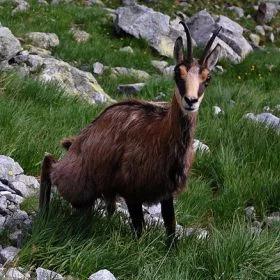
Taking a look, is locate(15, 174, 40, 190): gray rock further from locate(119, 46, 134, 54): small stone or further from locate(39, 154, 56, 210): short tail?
locate(119, 46, 134, 54): small stone

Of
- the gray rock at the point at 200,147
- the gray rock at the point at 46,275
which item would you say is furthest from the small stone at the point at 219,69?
the gray rock at the point at 46,275

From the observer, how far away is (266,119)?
328 inches

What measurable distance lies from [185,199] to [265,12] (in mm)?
15699

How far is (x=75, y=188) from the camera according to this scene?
4.90 metres

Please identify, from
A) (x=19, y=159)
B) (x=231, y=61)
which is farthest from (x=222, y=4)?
(x=19, y=159)

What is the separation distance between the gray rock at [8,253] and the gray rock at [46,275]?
9.6 inches

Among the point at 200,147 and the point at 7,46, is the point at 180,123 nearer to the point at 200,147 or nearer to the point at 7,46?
the point at 200,147

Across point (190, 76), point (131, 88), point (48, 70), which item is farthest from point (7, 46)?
point (190, 76)

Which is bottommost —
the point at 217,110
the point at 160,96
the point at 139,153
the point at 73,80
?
the point at 160,96

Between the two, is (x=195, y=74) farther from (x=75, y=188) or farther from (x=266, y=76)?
(x=266, y=76)

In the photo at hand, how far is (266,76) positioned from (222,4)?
8644mm

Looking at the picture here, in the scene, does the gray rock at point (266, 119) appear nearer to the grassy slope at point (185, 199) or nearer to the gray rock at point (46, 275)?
the grassy slope at point (185, 199)

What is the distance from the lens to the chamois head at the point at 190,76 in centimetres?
411

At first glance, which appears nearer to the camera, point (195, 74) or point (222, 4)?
point (195, 74)
